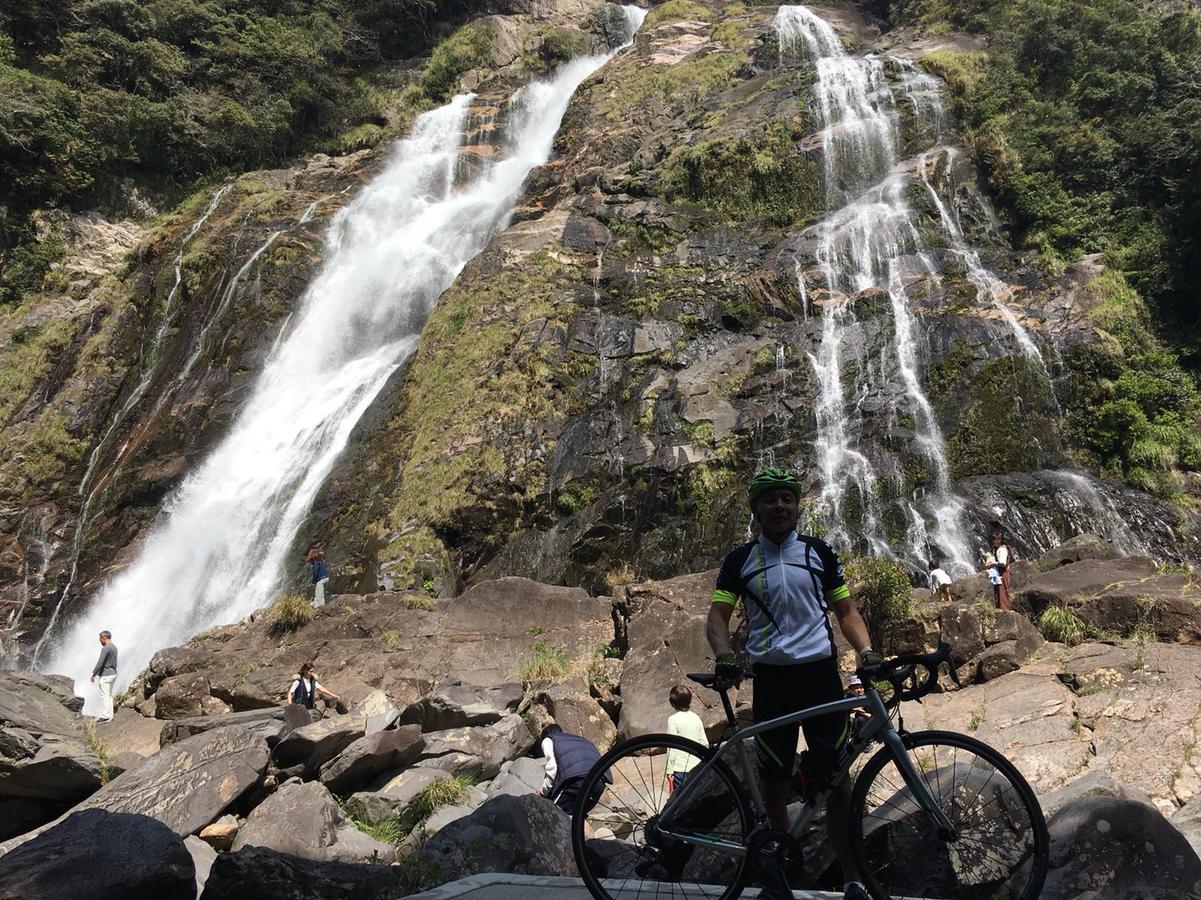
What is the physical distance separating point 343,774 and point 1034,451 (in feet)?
44.9

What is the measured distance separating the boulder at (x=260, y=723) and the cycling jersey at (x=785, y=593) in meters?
5.67

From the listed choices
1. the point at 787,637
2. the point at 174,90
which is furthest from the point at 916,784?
the point at 174,90

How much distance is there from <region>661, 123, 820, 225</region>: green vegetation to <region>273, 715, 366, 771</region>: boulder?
17.7 metres

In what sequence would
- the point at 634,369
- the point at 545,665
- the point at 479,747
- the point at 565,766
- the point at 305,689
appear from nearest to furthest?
1. the point at 565,766
2. the point at 479,747
3. the point at 305,689
4. the point at 545,665
5. the point at 634,369

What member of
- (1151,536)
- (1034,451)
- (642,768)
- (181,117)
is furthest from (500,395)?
(181,117)

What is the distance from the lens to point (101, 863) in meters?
3.83

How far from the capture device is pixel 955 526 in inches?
531

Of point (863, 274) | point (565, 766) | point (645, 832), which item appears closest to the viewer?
point (645, 832)

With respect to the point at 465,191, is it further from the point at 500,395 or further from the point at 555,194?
the point at 500,395

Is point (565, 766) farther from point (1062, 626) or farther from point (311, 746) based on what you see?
point (1062, 626)

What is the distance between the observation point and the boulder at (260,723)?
291 inches

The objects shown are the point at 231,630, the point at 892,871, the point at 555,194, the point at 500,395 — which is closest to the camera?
the point at 892,871

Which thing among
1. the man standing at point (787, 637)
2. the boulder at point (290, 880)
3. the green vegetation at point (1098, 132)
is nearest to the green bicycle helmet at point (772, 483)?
the man standing at point (787, 637)

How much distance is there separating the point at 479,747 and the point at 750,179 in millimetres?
18619
